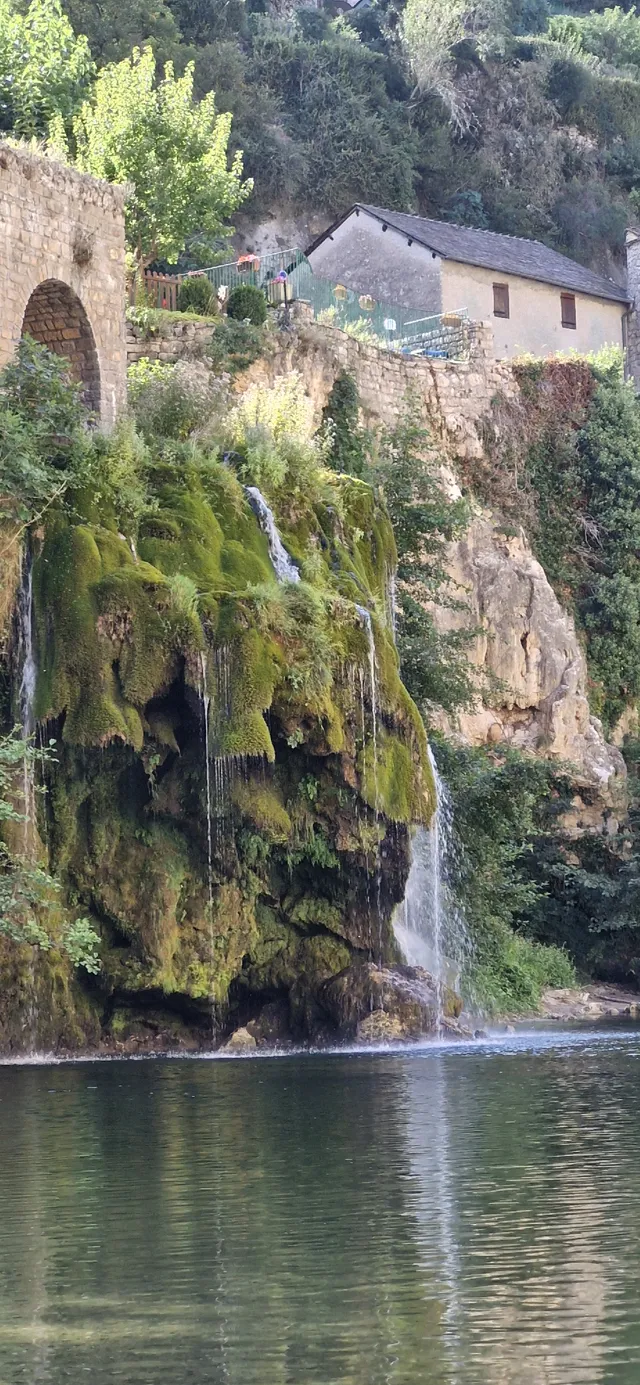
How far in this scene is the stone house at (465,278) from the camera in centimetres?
5322

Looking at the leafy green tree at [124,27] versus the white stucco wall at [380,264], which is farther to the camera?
the leafy green tree at [124,27]

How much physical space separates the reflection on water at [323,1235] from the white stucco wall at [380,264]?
35.6 metres

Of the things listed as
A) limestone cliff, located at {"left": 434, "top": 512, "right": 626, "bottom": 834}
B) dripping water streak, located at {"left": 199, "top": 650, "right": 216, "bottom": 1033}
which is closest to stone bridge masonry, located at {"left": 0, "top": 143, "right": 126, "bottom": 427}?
dripping water streak, located at {"left": 199, "top": 650, "right": 216, "bottom": 1033}

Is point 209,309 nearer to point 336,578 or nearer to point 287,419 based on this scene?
point 287,419

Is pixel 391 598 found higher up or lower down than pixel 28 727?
higher up

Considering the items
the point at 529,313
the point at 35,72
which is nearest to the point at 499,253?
the point at 529,313

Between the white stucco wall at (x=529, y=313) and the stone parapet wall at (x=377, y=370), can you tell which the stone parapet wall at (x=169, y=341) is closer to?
the stone parapet wall at (x=377, y=370)

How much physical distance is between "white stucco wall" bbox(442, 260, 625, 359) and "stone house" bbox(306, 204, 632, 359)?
0.09 ft

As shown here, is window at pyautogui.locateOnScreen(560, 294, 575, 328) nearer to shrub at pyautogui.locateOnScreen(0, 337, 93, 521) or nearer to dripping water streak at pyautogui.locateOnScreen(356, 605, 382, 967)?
shrub at pyautogui.locateOnScreen(0, 337, 93, 521)

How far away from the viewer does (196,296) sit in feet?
135

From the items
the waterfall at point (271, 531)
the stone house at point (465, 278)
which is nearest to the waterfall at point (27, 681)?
the waterfall at point (271, 531)

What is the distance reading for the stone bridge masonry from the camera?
3344cm

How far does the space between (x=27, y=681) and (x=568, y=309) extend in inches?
1332

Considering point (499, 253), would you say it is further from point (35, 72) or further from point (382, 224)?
point (35, 72)
